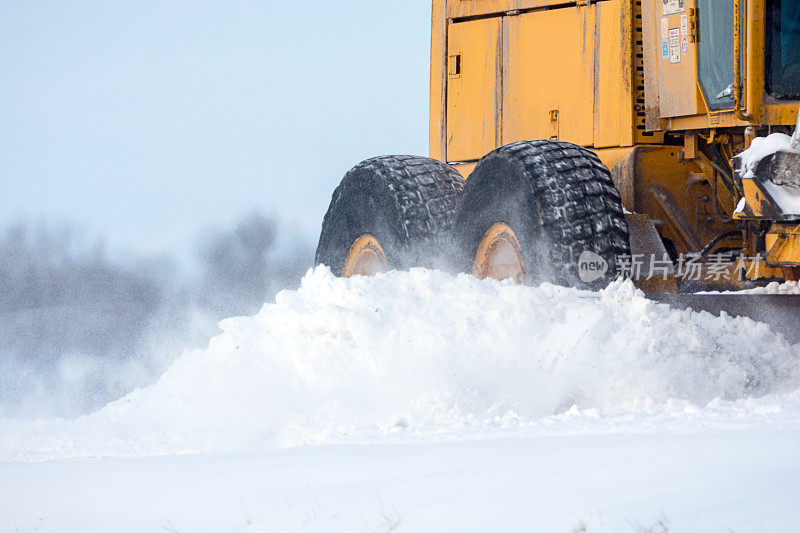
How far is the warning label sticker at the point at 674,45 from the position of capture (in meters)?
6.67

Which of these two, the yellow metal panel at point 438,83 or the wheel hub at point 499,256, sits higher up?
the yellow metal panel at point 438,83

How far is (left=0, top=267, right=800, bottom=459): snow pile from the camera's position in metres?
5.67

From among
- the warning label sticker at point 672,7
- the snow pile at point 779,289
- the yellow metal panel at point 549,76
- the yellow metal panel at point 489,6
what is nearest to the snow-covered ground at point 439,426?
the snow pile at point 779,289

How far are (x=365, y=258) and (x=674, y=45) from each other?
108 inches

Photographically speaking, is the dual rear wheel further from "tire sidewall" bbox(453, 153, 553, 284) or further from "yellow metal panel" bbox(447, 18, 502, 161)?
"yellow metal panel" bbox(447, 18, 502, 161)

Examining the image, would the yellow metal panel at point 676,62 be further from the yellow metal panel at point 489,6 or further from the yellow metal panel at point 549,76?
the yellow metal panel at point 489,6

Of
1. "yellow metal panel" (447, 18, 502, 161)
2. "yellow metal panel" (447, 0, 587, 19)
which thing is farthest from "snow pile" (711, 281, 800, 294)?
"yellow metal panel" (447, 18, 502, 161)

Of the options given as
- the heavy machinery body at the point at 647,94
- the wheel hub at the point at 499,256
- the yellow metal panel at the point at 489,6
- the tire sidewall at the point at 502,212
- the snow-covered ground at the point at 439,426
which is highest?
the yellow metal panel at the point at 489,6

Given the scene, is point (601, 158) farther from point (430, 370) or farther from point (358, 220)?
point (430, 370)

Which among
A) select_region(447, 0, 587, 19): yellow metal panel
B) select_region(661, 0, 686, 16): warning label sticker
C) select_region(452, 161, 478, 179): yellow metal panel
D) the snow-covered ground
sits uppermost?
select_region(447, 0, 587, 19): yellow metal panel

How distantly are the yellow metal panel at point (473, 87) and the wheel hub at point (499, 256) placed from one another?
4.70ft

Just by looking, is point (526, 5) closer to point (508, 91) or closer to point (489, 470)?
point (508, 91)

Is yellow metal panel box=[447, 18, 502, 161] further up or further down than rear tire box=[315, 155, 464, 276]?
further up

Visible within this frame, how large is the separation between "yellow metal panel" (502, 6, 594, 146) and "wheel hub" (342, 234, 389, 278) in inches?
45.9
